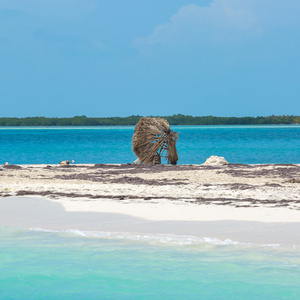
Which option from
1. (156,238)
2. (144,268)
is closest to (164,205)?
(156,238)

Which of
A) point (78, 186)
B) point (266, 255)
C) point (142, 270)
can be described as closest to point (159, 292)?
point (142, 270)

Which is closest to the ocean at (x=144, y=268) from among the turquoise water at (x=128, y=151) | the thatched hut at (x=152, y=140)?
the thatched hut at (x=152, y=140)

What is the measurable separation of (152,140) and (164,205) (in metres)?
12.2

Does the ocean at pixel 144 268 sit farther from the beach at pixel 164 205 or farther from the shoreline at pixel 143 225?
the beach at pixel 164 205

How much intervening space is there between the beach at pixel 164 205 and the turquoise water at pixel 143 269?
0.53 meters

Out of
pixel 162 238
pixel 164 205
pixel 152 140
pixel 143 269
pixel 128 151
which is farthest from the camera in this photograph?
pixel 128 151

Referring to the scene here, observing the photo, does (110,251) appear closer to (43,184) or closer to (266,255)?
(266,255)

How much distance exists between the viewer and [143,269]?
6.82 meters

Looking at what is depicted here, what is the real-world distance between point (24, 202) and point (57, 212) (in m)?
1.30

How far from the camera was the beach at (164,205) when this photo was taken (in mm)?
8273

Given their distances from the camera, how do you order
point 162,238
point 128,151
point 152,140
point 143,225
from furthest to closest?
point 128,151 → point 152,140 → point 143,225 → point 162,238

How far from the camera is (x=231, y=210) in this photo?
31.3 ft

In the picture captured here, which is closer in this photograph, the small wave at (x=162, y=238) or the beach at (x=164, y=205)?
the small wave at (x=162, y=238)

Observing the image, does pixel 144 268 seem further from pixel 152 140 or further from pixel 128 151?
pixel 128 151
